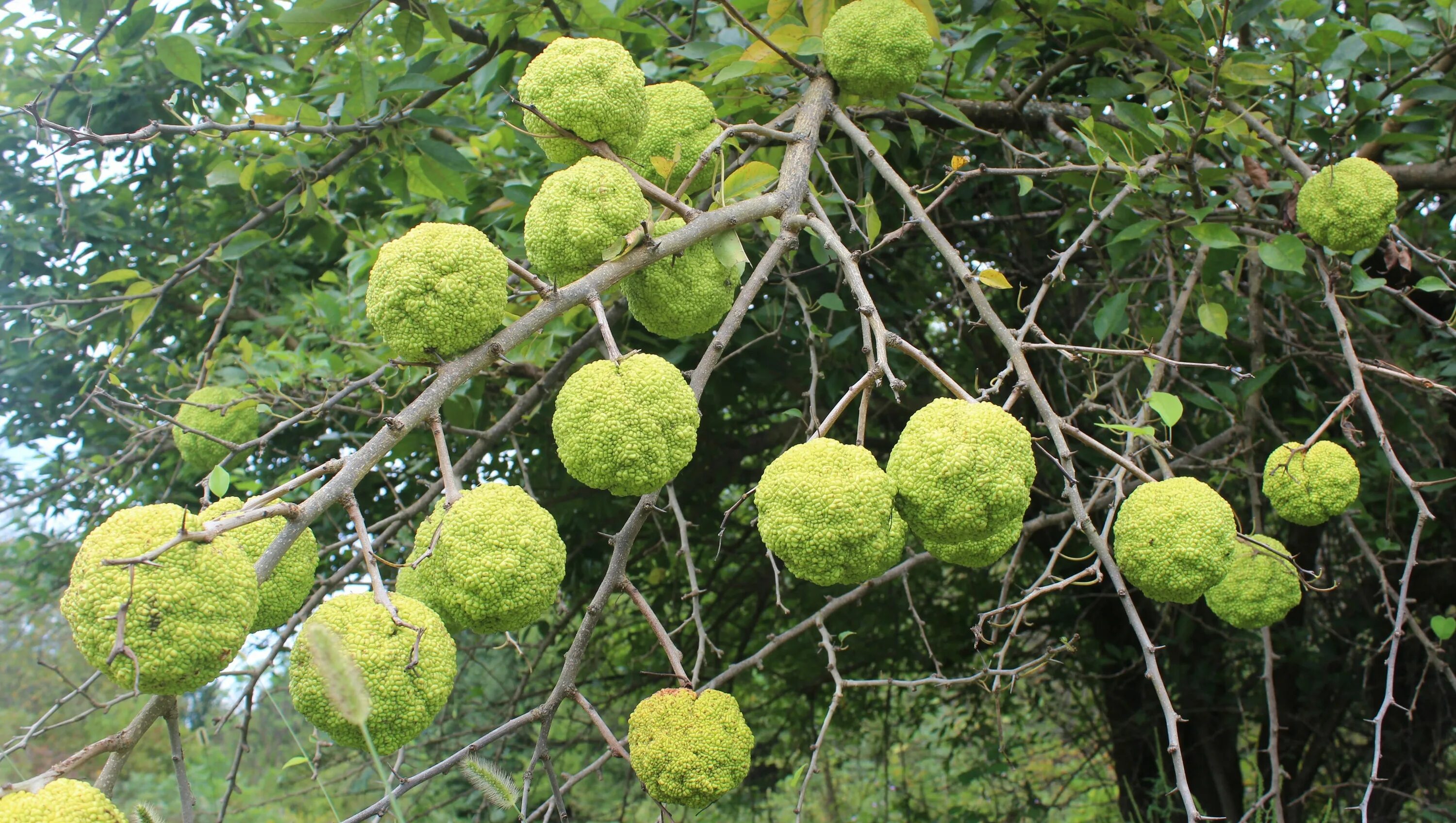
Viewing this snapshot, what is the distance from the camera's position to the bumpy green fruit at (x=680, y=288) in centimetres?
161

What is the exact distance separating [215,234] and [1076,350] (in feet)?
11.8

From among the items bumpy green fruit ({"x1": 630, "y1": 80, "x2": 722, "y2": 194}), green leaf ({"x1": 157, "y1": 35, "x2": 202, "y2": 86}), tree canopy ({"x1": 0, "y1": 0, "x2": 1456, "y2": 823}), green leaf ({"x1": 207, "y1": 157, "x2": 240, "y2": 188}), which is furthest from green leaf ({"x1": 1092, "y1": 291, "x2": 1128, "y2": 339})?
green leaf ({"x1": 207, "y1": 157, "x2": 240, "y2": 188})

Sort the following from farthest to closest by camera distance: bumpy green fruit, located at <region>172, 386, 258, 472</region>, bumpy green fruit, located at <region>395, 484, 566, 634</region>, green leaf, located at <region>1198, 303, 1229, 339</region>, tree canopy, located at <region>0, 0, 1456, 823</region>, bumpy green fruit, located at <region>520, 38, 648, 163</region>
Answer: bumpy green fruit, located at <region>172, 386, 258, 472</region>
green leaf, located at <region>1198, 303, 1229, 339</region>
tree canopy, located at <region>0, 0, 1456, 823</region>
bumpy green fruit, located at <region>520, 38, 648, 163</region>
bumpy green fruit, located at <region>395, 484, 566, 634</region>

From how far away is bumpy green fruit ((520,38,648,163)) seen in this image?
5.11 ft

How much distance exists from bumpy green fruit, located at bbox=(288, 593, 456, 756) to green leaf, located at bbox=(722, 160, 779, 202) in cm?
98

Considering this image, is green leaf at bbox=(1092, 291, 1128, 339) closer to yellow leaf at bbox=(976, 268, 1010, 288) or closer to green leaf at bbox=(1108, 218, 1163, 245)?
green leaf at bbox=(1108, 218, 1163, 245)

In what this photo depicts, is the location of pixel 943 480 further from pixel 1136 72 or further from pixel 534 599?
pixel 1136 72

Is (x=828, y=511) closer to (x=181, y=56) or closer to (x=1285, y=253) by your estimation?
(x=1285, y=253)

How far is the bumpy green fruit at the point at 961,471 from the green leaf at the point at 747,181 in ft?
2.24

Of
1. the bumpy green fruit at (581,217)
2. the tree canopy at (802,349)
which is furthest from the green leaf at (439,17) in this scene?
the bumpy green fruit at (581,217)

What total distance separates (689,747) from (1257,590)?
45.5 inches

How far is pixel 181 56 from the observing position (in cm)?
234

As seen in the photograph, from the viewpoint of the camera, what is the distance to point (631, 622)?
4.68 m

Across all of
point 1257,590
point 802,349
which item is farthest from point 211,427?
point 1257,590
